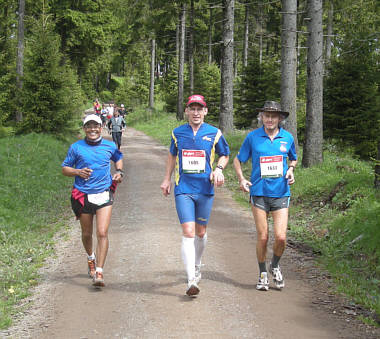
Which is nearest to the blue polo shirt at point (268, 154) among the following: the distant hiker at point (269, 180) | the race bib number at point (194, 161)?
the distant hiker at point (269, 180)

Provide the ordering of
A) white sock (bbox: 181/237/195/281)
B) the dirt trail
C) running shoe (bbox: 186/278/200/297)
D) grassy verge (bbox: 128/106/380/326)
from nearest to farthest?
1. the dirt trail
2. running shoe (bbox: 186/278/200/297)
3. white sock (bbox: 181/237/195/281)
4. grassy verge (bbox: 128/106/380/326)

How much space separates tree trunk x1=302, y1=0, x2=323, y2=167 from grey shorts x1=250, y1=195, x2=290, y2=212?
29.7ft

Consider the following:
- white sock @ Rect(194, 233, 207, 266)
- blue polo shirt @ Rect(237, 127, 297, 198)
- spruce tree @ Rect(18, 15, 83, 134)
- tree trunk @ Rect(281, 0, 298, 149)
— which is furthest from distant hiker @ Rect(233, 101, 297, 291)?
spruce tree @ Rect(18, 15, 83, 134)

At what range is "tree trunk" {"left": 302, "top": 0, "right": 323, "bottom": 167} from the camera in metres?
14.7

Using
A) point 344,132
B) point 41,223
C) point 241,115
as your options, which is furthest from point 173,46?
point 41,223

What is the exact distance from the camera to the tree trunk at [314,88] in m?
14.7

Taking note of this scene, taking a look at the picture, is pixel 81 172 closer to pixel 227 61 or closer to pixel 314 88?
pixel 314 88

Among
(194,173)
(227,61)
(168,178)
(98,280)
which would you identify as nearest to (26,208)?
(98,280)

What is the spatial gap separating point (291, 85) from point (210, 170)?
10.1 meters

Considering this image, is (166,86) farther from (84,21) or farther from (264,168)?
(264,168)

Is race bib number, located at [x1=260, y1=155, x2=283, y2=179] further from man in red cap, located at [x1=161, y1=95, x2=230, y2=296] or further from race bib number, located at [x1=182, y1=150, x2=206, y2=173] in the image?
race bib number, located at [x1=182, y1=150, x2=206, y2=173]

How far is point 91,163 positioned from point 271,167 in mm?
2230

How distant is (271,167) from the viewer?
618 cm

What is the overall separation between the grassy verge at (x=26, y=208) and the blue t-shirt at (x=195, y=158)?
8.03ft
